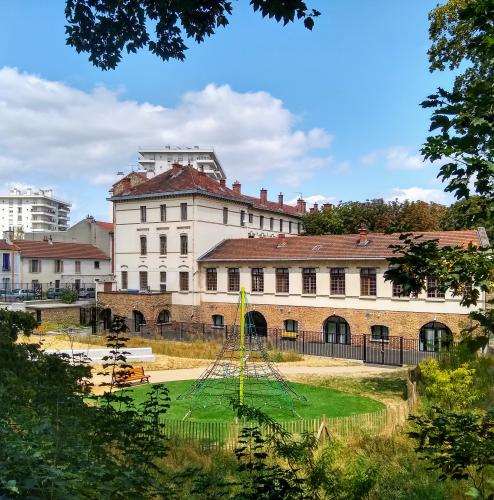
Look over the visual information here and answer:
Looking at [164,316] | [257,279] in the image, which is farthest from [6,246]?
[257,279]

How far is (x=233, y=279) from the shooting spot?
39.9 metres

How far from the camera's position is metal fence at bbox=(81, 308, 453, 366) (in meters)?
30.0

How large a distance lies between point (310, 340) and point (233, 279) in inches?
319

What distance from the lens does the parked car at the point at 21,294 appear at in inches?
1766

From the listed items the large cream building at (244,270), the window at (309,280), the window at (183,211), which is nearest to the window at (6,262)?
the large cream building at (244,270)

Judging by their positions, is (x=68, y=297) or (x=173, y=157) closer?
(x=68, y=297)

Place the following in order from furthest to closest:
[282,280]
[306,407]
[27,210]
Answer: [27,210]
[282,280]
[306,407]

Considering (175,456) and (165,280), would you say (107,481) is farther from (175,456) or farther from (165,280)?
(165,280)

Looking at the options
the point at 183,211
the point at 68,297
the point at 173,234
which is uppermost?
the point at 183,211

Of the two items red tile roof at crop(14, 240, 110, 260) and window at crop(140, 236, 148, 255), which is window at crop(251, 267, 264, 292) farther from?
red tile roof at crop(14, 240, 110, 260)

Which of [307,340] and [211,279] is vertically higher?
[211,279]

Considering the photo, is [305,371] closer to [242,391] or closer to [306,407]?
[306,407]

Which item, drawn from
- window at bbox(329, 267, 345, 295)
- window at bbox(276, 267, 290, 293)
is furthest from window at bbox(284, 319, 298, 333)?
window at bbox(329, 267, 345, 295)

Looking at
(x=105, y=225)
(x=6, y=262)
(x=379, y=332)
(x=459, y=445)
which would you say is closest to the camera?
(x=459, y=445)
